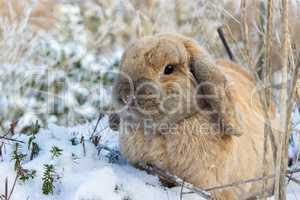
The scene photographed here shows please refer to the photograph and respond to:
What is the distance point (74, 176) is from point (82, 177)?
0.21 feet

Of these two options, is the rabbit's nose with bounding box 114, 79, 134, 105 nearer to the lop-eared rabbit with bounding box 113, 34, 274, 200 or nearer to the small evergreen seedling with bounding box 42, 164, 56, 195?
the lop-eared rabbit with bounding box 113, 34, 274, 200

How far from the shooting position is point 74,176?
309 cm

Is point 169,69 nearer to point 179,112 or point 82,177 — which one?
point 179,112

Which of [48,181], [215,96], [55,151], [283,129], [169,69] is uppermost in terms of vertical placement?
[169,69]

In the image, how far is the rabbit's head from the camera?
312 cm

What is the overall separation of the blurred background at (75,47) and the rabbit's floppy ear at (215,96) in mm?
2452

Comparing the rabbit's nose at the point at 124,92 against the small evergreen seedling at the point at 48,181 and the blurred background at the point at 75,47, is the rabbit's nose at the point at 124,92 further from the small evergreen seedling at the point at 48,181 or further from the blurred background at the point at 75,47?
the blurred background at the point at 75,47

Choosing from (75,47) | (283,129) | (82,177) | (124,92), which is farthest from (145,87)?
(75,47)

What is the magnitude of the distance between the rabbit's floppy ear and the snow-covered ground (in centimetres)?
45

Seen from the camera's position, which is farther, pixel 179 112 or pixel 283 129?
pixel 179 112

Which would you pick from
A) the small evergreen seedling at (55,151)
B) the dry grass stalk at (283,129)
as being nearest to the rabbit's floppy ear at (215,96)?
the dry grass stalk at (283,129)

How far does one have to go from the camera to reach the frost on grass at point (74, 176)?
2938 mm

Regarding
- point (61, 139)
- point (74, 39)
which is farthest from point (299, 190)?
point (74, 39)

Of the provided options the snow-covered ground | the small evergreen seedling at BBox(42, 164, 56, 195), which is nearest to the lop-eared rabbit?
the snow-covered ground
